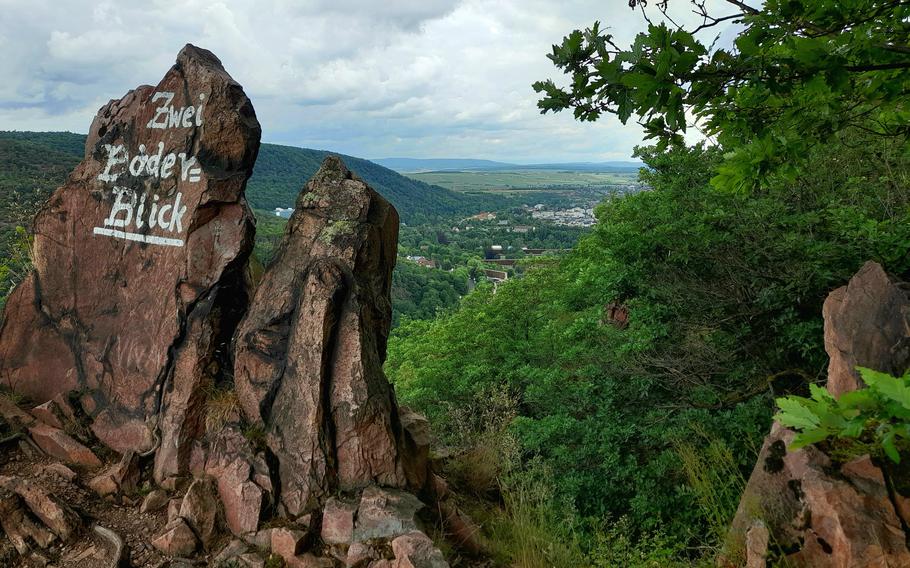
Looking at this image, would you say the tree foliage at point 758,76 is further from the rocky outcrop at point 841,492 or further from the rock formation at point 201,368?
the rock formation at point 201,368

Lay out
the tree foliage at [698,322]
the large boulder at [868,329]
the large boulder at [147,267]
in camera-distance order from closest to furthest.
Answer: the large boulder at [868,329] < the large boulder at [147,267] < the tree foliage at [698,322]

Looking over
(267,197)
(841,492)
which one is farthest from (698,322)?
(267,197)

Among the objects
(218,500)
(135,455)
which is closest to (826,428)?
(218,500)

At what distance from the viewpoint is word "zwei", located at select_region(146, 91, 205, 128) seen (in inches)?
241

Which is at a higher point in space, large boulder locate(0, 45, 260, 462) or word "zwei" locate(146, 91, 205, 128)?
word "zwei" locate(146, 91, 205, 128)

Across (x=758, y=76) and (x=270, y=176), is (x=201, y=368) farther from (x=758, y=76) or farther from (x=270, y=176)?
(x=270, y=176)

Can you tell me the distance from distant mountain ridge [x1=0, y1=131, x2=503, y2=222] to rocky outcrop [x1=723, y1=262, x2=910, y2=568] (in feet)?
35.9

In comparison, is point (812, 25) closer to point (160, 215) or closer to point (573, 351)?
point (160, 215)

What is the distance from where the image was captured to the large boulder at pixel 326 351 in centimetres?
498

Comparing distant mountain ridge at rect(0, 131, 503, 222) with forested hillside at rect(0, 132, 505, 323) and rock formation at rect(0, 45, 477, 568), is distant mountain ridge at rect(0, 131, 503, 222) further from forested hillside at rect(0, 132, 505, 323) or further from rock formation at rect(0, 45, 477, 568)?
rock formation at rect(0, 45, 477, 568)

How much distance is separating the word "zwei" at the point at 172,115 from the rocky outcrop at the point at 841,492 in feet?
20.3

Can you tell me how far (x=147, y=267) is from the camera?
612 cm

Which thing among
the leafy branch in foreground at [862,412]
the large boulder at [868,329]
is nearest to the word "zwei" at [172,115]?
the leafy branch in foreground at [862,412]

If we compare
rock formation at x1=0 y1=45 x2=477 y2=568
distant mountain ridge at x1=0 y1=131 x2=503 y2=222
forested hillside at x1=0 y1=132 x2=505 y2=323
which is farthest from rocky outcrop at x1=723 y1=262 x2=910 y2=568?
distant mountain ridge at x1=0 y1=131 x2=503 y2=222
